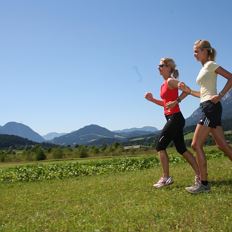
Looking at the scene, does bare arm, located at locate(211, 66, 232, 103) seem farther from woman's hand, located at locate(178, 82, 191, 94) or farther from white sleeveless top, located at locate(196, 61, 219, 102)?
woman's hand, located at locate(178, 82, 191, 94)

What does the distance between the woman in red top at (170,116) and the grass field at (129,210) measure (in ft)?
2.30

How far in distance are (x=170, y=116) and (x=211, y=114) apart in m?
1.68

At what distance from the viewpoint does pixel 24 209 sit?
10.8 meters

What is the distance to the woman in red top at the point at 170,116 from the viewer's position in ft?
36.2

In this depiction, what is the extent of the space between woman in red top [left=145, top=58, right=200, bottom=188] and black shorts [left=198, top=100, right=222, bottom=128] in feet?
3.99

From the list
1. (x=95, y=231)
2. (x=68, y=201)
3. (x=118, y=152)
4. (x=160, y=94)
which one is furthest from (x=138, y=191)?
(x=118, y=152)

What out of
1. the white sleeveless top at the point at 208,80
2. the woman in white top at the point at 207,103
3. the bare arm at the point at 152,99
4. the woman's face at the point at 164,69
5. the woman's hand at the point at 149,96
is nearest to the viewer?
the woman in white top at the point at 207,103

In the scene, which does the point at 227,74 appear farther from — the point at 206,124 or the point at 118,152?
the point at 118,152

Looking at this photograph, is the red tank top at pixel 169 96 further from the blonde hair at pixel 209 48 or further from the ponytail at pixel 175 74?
the blonde hair at pixel 209 48

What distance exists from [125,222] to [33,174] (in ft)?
61.4

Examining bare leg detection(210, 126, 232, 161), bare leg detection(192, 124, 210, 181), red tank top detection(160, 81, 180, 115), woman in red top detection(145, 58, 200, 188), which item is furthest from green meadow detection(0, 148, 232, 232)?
red tank top detection(160, 81, 180, 115)

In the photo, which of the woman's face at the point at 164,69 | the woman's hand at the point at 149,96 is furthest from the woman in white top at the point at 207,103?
the woman's hand at the point at 149,96

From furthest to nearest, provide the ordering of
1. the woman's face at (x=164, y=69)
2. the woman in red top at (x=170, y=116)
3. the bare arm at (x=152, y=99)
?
the bare arm at (x=152, y=99) → the woman's face at (x=164, y=69) → the woman in red top at (x=170, y=116)

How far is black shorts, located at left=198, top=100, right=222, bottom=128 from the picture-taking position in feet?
31.5
